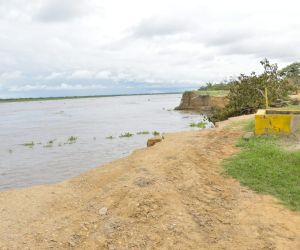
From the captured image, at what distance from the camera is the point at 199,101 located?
55375 millimetres

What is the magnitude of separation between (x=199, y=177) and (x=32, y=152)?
598 inches

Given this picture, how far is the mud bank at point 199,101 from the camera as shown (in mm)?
50156

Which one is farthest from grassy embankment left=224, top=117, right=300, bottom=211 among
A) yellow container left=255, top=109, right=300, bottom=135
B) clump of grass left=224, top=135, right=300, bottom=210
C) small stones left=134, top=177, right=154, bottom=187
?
Answer: small stones left=134, top=177, right=154, bottom=187

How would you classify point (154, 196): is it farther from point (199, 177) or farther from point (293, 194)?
point (293, 194)

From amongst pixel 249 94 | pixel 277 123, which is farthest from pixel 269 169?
pixel 249 94

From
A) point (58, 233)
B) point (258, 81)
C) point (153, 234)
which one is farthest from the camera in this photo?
point (258, 81)

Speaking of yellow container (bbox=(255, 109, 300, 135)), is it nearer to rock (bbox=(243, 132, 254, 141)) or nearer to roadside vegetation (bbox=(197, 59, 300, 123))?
rock (bbox=(243, 132, 254, 141))

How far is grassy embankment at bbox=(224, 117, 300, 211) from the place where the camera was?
774cm

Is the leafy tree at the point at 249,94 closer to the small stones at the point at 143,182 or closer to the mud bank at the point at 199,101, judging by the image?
the small stones at the point at 143,182

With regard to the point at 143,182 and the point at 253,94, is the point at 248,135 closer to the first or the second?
the point at 143,182

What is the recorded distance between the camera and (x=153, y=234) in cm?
646

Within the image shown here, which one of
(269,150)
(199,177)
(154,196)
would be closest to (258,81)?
(269,150)

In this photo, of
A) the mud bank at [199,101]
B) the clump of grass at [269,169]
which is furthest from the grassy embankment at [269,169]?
the mud bank at [199,101]

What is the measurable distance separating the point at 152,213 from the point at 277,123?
6100 mm
